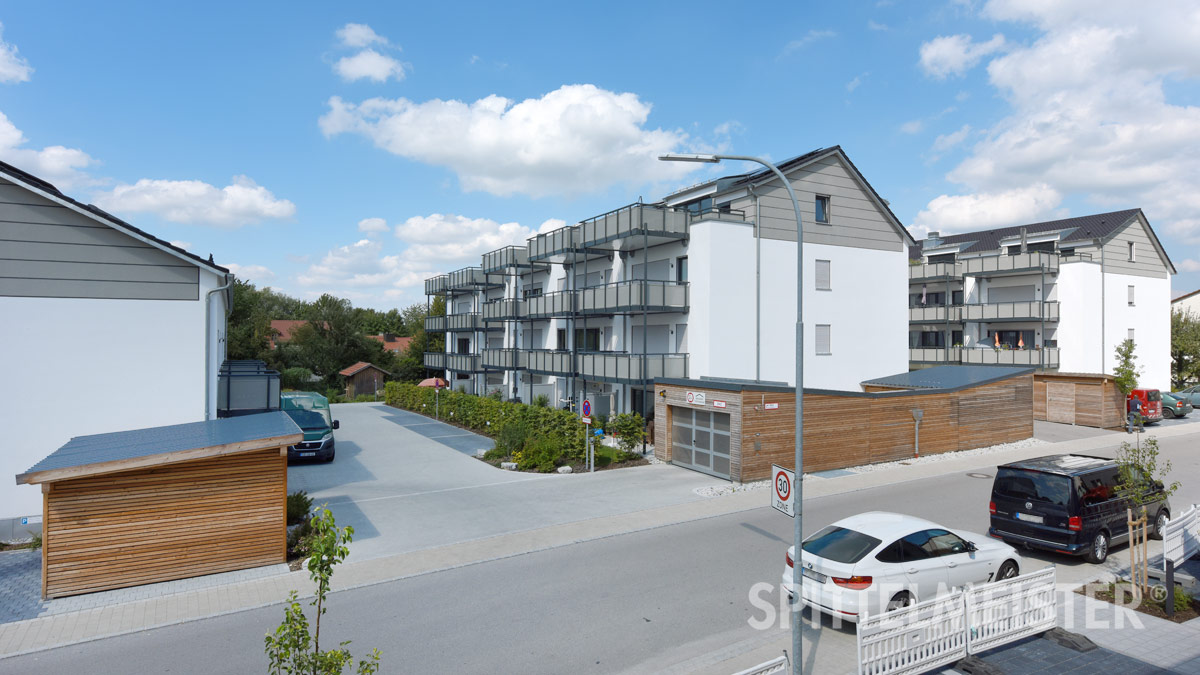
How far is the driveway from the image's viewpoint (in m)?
13.4

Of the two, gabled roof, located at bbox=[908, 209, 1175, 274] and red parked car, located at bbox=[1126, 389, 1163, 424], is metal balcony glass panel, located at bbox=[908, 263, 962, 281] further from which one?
red parked car, located at bbox=[1126, 389, 1163, 424]

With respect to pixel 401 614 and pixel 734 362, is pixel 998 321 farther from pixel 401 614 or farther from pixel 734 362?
pixel 401 614

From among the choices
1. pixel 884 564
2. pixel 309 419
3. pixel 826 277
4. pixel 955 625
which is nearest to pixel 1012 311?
pixel 826 277

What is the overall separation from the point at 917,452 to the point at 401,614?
18041 mm

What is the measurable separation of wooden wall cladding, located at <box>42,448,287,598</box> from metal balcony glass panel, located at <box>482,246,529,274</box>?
72.8 ft

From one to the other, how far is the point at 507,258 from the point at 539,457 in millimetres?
16261

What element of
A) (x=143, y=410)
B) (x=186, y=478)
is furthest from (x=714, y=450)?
(x=143, y=410)

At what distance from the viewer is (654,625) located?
27.9ft

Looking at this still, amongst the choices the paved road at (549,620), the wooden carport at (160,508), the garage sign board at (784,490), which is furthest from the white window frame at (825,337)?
the wooden carport at (160,508)

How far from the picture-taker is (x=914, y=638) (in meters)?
6.93

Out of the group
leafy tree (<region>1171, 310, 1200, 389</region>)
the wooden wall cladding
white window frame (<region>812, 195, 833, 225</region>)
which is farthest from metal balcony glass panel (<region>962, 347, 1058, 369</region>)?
Result: the wooden wall cladding

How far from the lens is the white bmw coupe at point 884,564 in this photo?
8.02 metres

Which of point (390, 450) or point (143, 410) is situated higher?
point (143, 410)

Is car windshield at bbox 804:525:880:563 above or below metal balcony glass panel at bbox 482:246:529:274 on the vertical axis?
below
